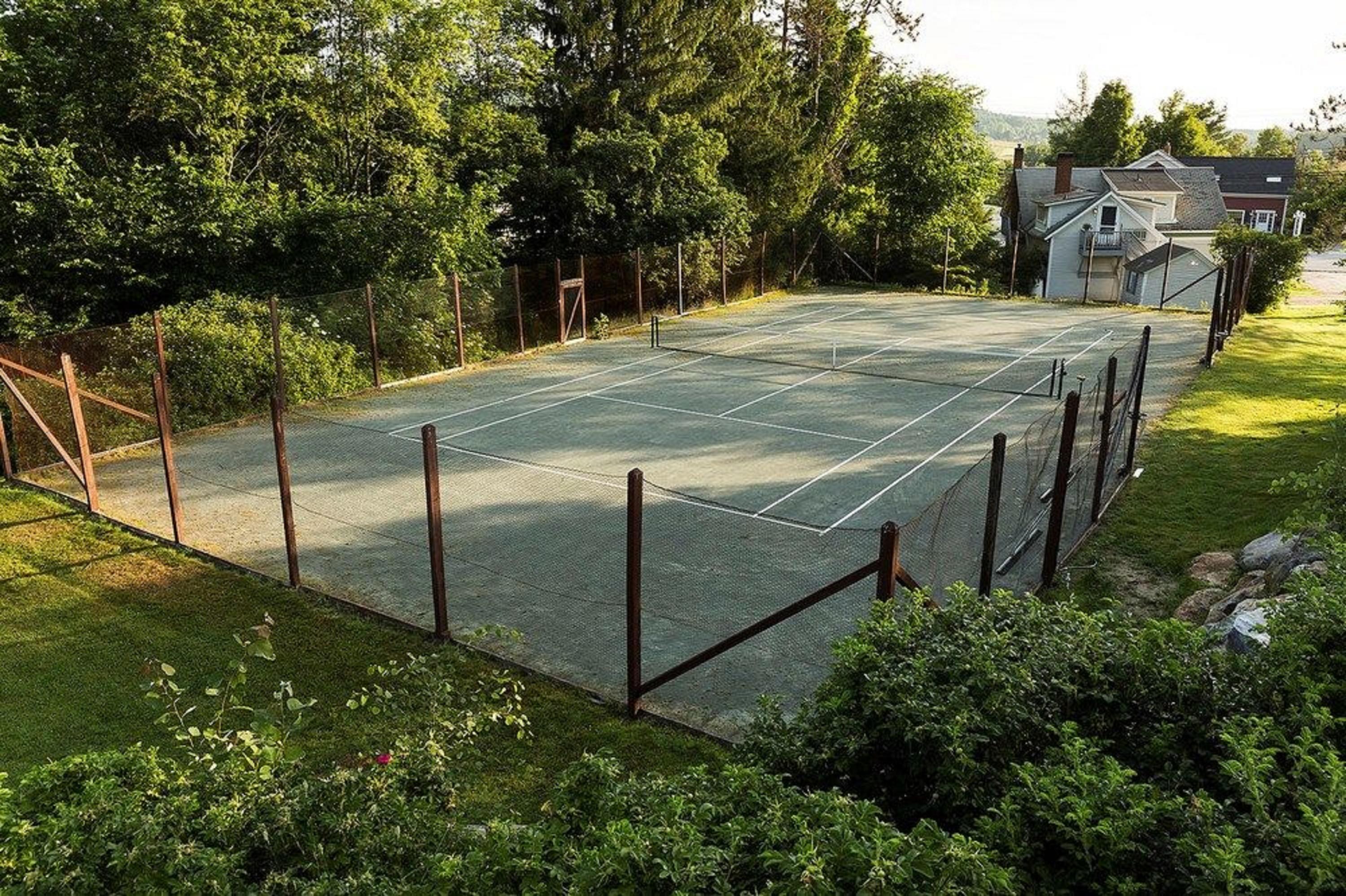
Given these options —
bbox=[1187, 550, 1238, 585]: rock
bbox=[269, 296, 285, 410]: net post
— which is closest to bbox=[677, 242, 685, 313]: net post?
bbox=[269, 296, 285, 410]: net post

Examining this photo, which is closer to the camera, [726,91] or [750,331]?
[750,331]

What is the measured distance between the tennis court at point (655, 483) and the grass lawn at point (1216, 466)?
3.42 ft

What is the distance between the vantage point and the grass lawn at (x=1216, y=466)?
33.7ft

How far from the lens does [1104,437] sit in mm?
10938

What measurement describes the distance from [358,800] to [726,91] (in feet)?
95.1

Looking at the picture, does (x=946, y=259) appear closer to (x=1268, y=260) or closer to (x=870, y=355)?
(x=1268, y=260)

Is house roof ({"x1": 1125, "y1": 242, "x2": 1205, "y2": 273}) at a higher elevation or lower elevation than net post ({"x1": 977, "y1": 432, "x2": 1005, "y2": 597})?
higher

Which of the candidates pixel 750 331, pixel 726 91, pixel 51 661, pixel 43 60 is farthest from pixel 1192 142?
pixel 51 661

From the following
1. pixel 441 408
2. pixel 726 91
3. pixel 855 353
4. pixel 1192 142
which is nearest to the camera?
pixel 441 408

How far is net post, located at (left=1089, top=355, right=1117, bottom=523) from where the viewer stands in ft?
35.3

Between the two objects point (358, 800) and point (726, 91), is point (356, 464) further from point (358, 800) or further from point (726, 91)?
point (726, 91)

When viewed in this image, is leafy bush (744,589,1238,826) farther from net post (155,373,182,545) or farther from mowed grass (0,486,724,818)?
net post (155,373,182,545)

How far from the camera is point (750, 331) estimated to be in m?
25.2

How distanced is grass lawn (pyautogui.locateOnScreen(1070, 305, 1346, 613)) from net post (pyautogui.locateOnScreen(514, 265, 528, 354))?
13367 millimetres
